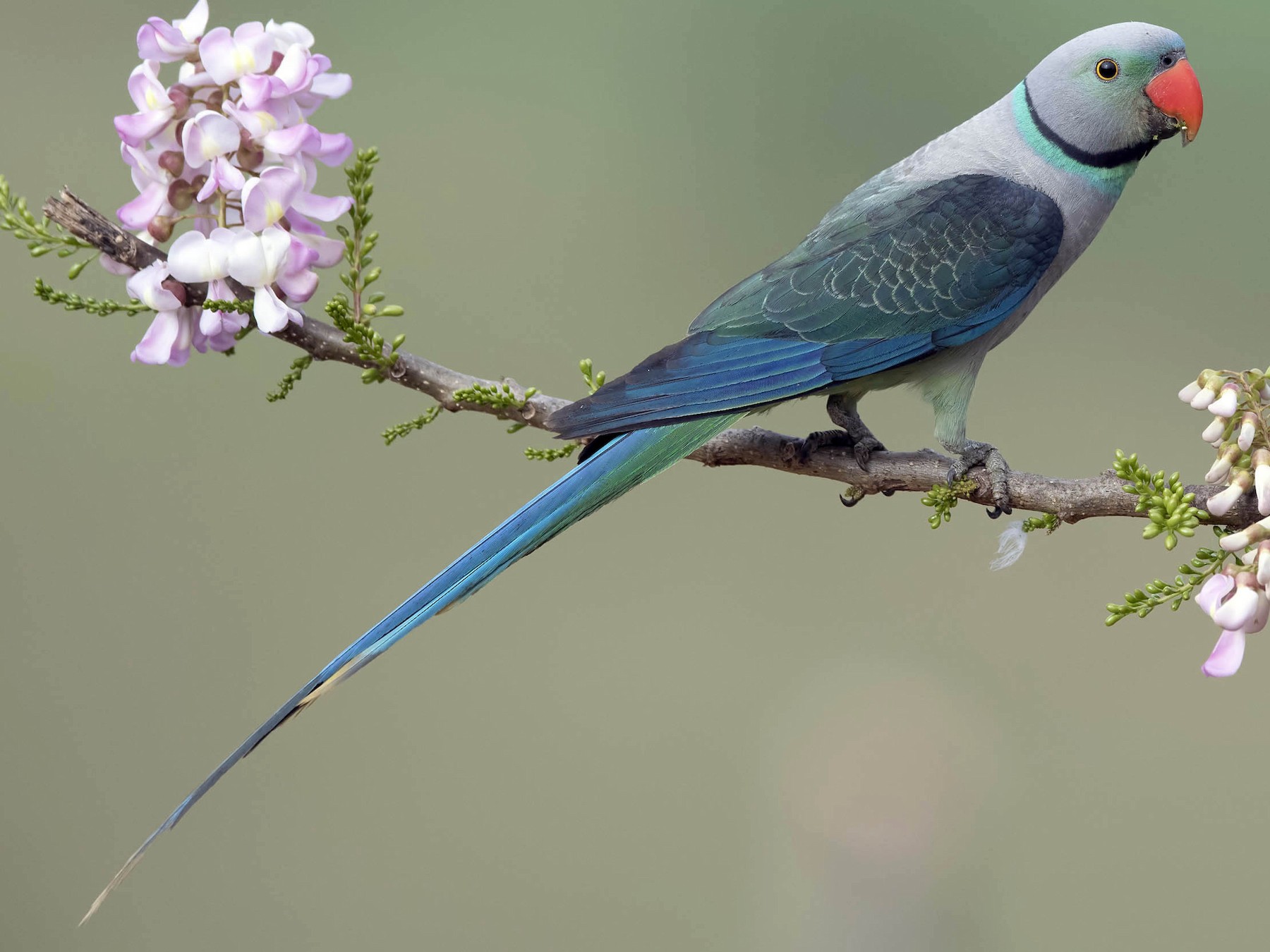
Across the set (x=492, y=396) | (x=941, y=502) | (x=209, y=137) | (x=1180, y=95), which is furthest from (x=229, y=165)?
(x=1180, y=95)

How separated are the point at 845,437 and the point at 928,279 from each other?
0.16 metres

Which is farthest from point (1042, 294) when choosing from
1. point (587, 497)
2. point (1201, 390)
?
point (587, 497)

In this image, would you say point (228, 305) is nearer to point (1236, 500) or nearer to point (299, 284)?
point (299, 284)

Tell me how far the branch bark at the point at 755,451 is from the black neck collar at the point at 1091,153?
0.33 metres

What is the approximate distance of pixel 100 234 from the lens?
0.83 m

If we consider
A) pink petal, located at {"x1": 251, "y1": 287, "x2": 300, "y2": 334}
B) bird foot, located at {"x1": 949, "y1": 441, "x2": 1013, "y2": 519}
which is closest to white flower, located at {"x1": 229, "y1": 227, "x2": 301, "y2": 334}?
pink petal, located at {"x1": 251, "y1": 287, "x2": 300, "y2": 334}

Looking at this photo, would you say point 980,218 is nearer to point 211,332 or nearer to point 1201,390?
point 1201,390

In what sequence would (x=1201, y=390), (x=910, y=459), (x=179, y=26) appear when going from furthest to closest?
(x=910, y=459) < (x=179, y=26) < (x=1201, y=390)

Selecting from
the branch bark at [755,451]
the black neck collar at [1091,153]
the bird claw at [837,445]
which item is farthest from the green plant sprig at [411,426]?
the black neck collar at [1091,153]

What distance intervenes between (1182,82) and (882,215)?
0.28m

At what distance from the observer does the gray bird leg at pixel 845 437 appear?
3.26ft

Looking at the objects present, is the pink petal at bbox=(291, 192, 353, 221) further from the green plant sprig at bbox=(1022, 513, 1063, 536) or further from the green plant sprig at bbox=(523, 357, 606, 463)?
the green plant sprig at bbox=(1022, 513, 1063, 536)

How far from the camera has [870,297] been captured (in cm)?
97

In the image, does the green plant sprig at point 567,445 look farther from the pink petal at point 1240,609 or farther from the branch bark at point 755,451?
the pink petal at point 1240,609
